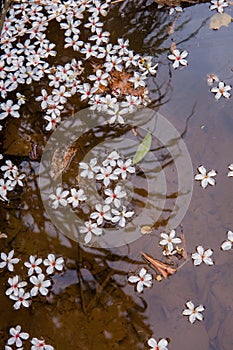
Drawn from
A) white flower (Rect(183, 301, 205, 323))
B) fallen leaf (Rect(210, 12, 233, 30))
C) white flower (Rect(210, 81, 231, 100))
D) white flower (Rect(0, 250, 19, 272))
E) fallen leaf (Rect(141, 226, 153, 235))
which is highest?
fallen leaf (Rect(210, 12, 233, 30))

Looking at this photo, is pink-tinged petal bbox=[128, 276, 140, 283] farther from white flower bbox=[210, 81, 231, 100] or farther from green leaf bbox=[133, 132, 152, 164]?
white flower bbox=[210, 81, 231, 100]

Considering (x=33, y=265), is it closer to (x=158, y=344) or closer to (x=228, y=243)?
(x=158, y=344)

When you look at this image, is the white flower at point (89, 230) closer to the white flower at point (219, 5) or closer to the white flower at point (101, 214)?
the white flower at point (101, 214)

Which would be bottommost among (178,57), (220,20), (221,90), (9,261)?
(9,261)

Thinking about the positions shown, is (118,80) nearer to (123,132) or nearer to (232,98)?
(123,132)

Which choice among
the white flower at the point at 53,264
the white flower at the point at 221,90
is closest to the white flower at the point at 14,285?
the white flower at the point at 53,264

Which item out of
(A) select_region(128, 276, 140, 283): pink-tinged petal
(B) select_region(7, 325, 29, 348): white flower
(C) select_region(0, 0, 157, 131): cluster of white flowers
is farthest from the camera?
(C) select_region(0, 0, 157, 131): cluster of white flowers

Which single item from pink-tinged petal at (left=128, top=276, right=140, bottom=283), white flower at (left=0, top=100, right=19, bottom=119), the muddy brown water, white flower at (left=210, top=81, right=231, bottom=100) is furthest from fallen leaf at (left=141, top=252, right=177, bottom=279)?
white flower at (left=0, top=100, right=19, bottom=119)

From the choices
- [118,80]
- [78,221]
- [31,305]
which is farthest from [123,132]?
[31,305]

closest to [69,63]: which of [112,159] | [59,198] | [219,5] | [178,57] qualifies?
[178,57]
